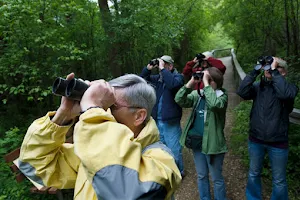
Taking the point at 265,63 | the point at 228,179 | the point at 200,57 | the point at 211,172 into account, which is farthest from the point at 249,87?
the point at 228,179

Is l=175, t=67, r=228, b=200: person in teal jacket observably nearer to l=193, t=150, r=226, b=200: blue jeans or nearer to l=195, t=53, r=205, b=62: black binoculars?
l=193, t=150, r=226, b=200: blue jeans

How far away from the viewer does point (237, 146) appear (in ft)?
15.8

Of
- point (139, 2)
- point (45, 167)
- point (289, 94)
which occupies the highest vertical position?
point (139, 2)

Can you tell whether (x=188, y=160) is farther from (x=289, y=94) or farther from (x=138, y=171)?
(x=138, y=171)

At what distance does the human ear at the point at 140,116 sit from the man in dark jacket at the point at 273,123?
2.02 metres

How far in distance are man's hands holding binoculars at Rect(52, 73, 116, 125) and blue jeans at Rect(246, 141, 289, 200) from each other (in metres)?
2.39

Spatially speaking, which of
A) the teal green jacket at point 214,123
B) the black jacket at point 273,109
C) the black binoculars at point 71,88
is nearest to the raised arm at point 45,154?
the black binoculars at point 71,88

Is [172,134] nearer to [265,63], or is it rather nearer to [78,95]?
[265,63]

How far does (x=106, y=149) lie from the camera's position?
993 mm

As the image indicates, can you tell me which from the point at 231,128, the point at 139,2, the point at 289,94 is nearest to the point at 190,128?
the point at 289,94

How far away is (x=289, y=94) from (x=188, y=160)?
8.15 feet

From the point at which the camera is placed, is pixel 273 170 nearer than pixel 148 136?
No

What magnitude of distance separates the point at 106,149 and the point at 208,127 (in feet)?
7.18

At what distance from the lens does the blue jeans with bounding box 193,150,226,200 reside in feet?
9.90
